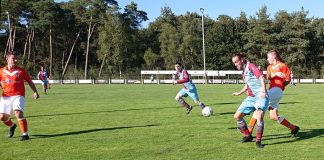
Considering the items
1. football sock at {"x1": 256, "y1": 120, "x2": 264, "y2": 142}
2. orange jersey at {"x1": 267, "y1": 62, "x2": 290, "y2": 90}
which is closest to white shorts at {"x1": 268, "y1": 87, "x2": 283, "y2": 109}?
orange jersey at {"x1": 267, "y1": 62, "x2": 290, "y2": 90}

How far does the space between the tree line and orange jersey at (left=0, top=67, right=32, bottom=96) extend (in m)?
60.9

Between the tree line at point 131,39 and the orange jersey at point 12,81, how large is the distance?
200 feet

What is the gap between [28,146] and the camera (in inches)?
353

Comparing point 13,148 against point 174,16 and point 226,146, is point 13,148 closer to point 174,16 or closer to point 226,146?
point 226,146

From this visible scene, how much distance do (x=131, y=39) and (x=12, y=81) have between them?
7282cm

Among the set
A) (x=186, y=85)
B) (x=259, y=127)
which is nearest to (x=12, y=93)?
(x=259, y=127)

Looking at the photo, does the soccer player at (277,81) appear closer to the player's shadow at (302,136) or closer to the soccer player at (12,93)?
the player's shadow at (302,136)

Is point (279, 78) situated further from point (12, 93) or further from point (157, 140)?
point (12, 93)

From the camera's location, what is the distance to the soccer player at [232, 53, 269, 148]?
8.60 m

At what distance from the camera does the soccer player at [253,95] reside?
8.60m

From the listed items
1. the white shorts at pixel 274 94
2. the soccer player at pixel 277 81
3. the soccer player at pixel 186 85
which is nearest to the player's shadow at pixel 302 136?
the soccer player at pixel 277 81

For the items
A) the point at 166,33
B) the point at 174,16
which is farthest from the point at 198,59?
the point at 174,16

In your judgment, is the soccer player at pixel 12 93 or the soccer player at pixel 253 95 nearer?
the soccer player at pixel 253 95

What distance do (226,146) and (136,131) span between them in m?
3.08
